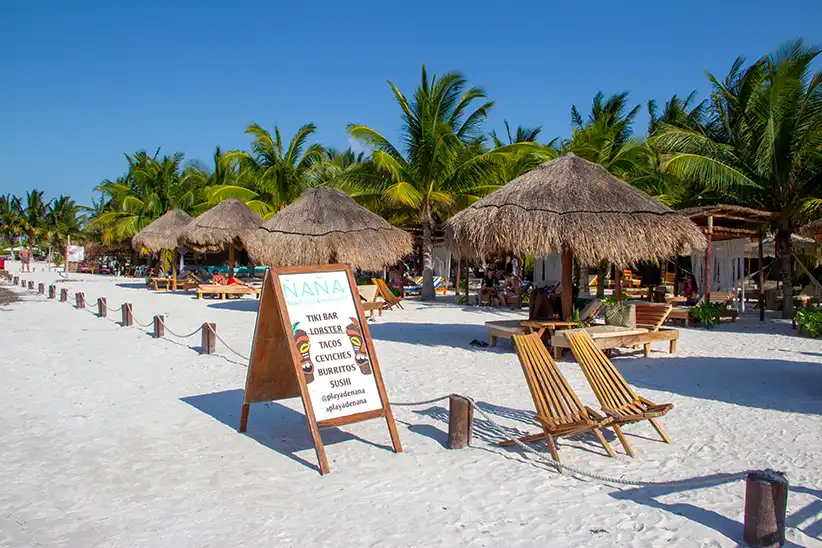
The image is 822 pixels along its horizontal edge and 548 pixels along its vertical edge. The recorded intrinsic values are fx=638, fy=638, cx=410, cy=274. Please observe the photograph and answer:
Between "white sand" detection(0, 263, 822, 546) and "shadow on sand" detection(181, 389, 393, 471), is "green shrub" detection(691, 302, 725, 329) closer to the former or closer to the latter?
"white sand" detection(0, 263, 822, 546)

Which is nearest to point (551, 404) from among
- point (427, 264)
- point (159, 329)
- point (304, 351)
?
point (304, 351)

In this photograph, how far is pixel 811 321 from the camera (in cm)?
1159

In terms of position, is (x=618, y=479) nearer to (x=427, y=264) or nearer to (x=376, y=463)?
(x=376, y=463)

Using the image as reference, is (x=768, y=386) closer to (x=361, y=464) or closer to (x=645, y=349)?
(x=645, y=349)

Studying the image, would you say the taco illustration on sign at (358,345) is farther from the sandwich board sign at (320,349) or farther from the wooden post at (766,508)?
the wooden post at (766,508)

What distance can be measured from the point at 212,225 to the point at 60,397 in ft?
48.4

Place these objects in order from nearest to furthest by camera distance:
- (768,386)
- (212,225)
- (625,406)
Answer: (625,406), (768,386), (212,225)

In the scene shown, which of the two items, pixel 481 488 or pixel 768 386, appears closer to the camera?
pixel 481 488

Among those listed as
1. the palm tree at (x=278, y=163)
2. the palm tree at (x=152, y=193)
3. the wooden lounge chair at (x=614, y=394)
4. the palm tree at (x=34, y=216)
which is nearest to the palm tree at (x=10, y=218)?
the palm tree at (x=34, y=216)

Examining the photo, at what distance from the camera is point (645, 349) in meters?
9.59

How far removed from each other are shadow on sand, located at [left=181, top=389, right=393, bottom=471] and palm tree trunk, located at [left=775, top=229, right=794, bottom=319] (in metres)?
13.1

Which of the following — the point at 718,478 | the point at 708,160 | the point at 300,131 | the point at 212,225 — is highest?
the point at 300,131

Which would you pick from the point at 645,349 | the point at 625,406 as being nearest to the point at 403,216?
the point at 645,349

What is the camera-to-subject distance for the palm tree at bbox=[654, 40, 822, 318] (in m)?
14.4
